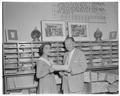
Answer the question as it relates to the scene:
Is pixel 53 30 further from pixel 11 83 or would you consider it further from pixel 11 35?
pixel 11 83

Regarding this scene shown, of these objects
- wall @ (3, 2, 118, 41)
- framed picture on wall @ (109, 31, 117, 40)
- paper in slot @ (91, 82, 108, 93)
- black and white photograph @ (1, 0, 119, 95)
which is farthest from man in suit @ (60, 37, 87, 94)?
framed picture on wall @ (109, 31, 117, 40)

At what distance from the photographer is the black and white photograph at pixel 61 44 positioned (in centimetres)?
262

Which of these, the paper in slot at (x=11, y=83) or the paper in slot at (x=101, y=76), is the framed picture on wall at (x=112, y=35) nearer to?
the paper in slot at (x=101, y=76)

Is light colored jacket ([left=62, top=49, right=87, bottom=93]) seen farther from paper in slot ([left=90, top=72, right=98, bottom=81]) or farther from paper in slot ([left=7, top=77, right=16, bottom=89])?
paper in slot ([left=7, top=77, right=16, bottom=89])

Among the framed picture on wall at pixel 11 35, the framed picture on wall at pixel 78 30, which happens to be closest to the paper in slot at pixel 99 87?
the framed picture on wall at pixel 78 30

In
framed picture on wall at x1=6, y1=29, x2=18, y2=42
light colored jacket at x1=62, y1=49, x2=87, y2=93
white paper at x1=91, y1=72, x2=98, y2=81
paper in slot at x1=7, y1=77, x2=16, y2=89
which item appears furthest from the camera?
white paper at x1=91, y1=72, x2=98, y2=81

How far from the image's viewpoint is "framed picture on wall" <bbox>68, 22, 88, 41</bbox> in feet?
11.0

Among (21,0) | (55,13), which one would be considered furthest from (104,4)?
(21,0)

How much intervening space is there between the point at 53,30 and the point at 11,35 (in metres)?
0.72

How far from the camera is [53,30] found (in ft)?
10.7

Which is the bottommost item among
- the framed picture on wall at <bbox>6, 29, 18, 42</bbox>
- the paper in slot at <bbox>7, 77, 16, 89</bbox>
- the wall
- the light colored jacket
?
the paper in slot at <bbox>7, 77, 16, 89</bbox>

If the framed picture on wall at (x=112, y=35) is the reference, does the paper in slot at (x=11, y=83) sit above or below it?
below

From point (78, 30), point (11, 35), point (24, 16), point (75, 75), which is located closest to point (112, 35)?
point (78, 30)

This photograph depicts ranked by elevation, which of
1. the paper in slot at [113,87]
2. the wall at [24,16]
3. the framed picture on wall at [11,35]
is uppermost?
the wall at [24,16]
